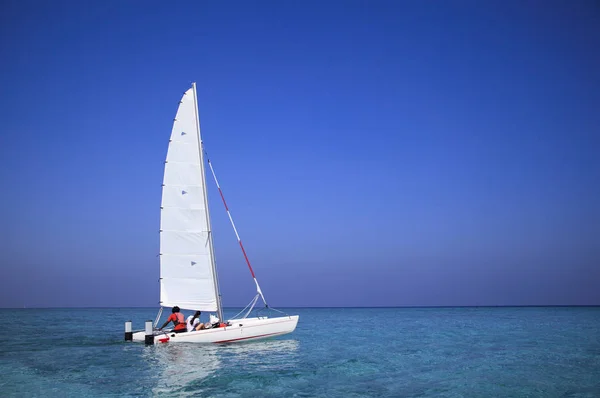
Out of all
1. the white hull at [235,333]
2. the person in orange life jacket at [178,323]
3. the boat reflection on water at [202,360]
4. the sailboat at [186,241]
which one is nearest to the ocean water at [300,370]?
the boat reflection on water at [202,360]

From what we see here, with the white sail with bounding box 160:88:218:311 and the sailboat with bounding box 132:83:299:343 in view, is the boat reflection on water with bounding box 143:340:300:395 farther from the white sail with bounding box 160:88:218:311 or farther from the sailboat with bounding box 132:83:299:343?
the white sail with bounding box 160:88:218:311

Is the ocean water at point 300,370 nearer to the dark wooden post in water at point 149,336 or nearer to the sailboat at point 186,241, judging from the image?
the dark wooden post in water at point 149,336

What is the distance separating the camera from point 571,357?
68.4ft

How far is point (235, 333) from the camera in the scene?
22906 millimetres

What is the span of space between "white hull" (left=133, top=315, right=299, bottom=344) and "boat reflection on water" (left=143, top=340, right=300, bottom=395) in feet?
1.36

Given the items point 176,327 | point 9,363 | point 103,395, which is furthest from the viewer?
point 176,327

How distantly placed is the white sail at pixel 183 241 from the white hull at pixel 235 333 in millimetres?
1806

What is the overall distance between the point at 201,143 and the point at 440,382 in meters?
15.7

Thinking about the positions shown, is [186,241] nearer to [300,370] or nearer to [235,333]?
Answer: [235,333]

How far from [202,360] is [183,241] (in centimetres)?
695

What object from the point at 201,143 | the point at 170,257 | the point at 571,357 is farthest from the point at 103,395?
the point at 571,357

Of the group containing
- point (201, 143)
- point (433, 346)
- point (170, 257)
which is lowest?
point (433, 346)

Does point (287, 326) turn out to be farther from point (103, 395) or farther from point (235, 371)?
point (103, 395)

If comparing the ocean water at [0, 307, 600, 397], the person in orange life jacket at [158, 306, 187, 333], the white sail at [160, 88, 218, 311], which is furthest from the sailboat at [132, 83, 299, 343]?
the ocean water at [0, 307, 600, 397]
